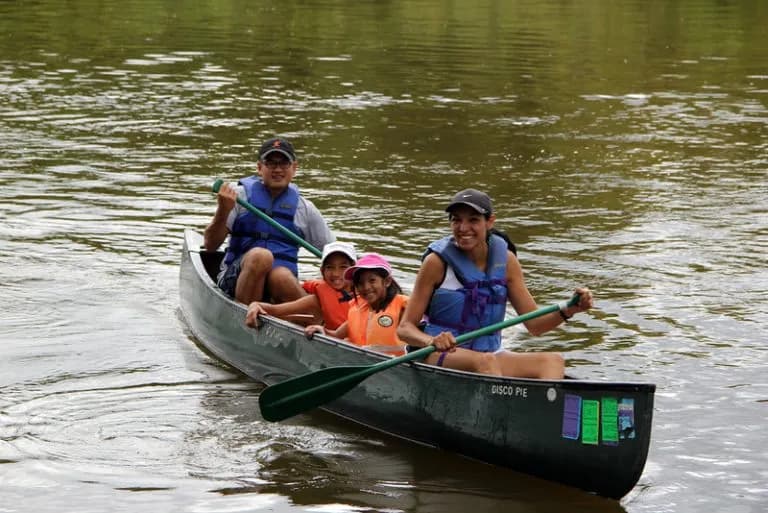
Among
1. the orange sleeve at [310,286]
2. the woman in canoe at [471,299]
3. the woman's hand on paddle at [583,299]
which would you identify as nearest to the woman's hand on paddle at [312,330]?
the orange sleeve at [310,286]

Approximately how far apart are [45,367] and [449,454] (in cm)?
269

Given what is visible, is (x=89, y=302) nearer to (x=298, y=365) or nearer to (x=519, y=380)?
(x=298, y=365)

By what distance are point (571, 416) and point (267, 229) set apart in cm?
310

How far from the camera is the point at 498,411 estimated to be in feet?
21.2

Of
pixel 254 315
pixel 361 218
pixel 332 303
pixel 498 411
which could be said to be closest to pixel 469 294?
pixel 498 411

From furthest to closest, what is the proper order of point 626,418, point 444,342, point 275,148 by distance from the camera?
point 275,148
point 444,342
point 626,418

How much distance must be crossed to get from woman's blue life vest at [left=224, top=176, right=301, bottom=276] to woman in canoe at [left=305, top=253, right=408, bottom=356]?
129 centimetres

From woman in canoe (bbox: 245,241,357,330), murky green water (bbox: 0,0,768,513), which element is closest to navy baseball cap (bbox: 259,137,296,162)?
woman in canoe (bbox: 245,241,357,330)

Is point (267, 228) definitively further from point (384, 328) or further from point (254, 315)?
point (384, 328)

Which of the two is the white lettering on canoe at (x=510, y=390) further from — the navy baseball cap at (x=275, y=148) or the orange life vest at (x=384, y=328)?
the navy baseball cap at (x=275, y=148)

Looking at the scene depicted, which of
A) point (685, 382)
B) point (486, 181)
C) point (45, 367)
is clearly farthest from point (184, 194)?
point (685, 382)

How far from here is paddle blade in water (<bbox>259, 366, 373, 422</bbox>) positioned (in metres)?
6.98

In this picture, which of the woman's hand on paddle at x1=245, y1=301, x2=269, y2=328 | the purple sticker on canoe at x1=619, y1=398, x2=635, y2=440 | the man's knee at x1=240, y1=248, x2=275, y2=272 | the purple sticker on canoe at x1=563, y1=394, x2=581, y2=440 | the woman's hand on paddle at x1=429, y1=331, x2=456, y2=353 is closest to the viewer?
the purple sticker on canoe at x1=619, y1=398, x2=635, y2=440

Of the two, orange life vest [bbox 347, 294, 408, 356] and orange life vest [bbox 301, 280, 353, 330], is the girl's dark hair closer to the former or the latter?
orange life vest [bbox 347, 294, 408, 356]
